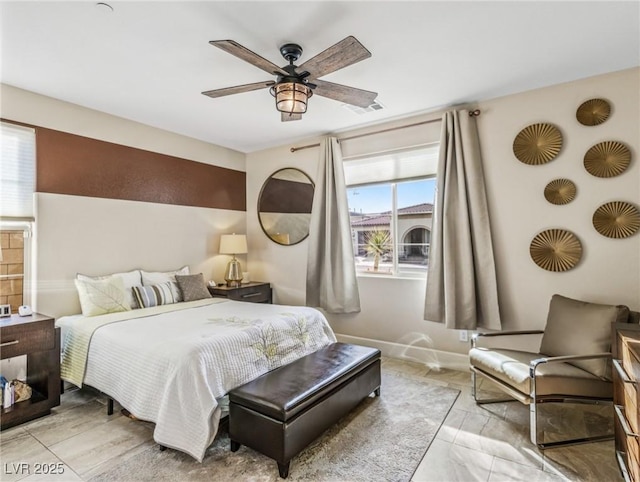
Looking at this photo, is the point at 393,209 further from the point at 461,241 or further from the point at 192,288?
the point at 192,288

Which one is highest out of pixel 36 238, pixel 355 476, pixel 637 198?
pixel 637 198

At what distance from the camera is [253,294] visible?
453 cm

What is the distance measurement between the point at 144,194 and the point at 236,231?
1425 mm

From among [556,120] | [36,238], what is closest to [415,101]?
[556,120]

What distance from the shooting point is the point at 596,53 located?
247 cm

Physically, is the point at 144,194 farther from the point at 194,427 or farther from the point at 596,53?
the point at 596,53

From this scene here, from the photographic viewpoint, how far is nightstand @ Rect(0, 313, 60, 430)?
243 centimetres

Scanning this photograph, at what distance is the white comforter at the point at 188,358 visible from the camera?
204 centimetres

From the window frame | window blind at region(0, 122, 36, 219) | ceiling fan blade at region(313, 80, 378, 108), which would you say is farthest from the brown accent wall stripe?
ceiling fan blade at region(313, 80, 378, 108)

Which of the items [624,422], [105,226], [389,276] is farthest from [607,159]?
[105,226]

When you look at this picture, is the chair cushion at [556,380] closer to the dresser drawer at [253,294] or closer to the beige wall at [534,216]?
the beige wall at [534,216]

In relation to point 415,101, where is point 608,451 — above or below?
below

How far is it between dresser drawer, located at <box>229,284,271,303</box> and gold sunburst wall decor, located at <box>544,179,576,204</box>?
3411 mm

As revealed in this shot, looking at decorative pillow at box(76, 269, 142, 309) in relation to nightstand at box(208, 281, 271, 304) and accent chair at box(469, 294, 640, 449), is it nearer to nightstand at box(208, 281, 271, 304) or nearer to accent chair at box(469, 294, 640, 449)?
nightstand at box(208, 281, 271, 304)
